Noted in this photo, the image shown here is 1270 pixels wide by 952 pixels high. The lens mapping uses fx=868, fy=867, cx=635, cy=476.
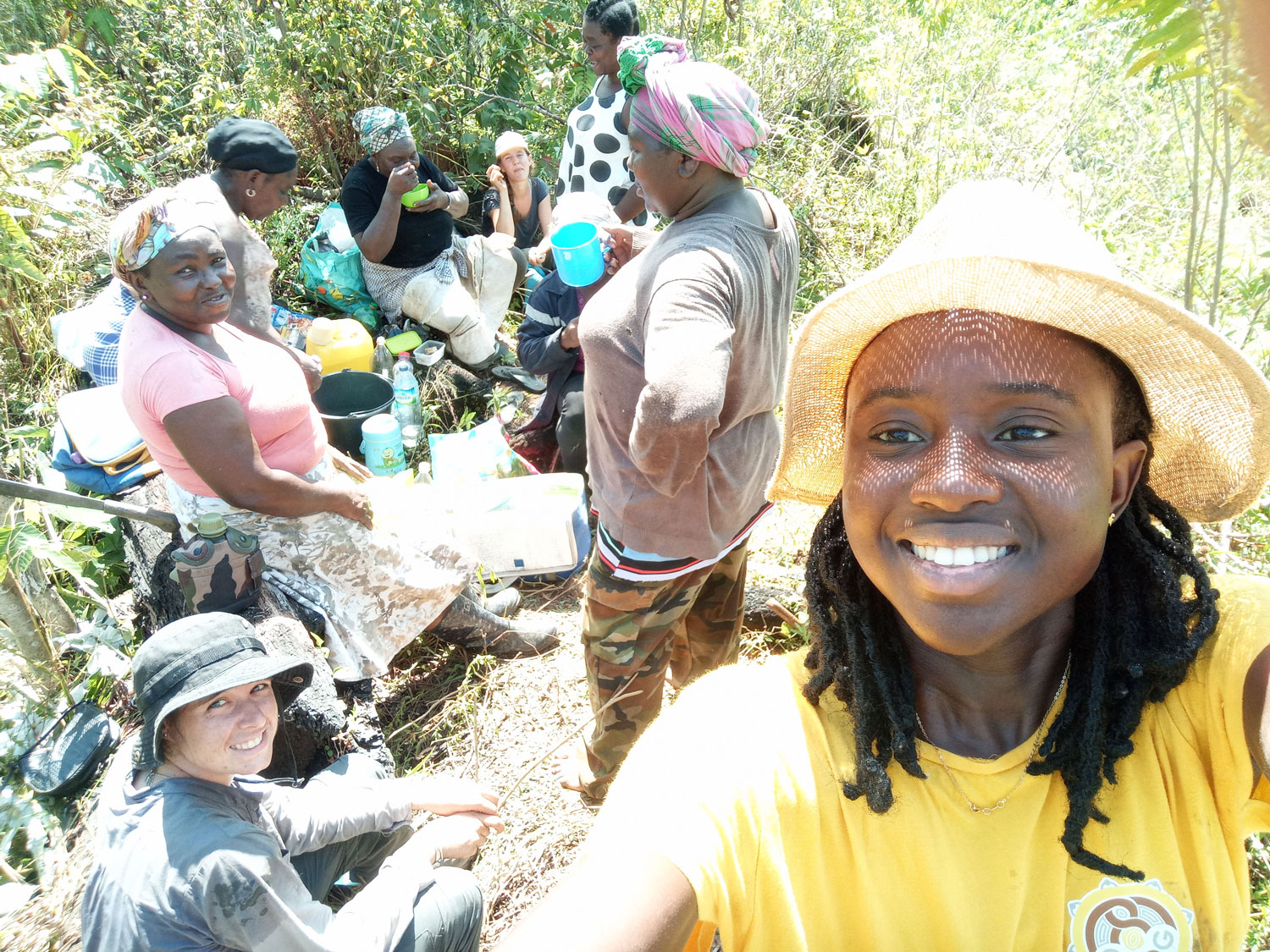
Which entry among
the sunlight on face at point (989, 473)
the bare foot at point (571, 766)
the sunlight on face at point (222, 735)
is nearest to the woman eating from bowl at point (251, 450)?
the bare foot at point (571, 766)

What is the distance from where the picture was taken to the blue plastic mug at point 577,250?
2990 millimetres

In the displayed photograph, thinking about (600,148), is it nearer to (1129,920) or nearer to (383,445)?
(383,445)

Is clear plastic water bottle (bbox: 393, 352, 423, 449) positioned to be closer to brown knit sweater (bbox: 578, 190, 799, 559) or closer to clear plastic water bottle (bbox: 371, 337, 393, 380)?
clear plastic water bottle (bbox: 371, 337, 393, 380)

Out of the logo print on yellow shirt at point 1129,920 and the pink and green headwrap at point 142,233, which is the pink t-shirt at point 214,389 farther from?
the logo print on yellow shirt at point 1129,920

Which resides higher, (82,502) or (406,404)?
(82,502)

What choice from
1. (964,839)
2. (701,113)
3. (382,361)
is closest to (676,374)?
(701,113)

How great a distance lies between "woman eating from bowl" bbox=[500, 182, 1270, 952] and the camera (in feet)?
3.17

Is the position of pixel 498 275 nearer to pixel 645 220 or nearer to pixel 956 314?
pixel 645 220

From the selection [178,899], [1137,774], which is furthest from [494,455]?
[1137,774]

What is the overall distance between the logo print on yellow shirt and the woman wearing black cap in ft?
10.9

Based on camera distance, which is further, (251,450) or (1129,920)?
(251,450)

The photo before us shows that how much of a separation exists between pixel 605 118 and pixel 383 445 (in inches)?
82.0

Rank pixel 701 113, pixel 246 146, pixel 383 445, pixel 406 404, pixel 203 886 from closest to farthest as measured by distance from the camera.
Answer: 1. pixel 203 886
2. pixel 701 113
3. pixel 246 146
4. pixel 383 445
5. pixel 406 404

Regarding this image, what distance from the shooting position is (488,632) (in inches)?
133
